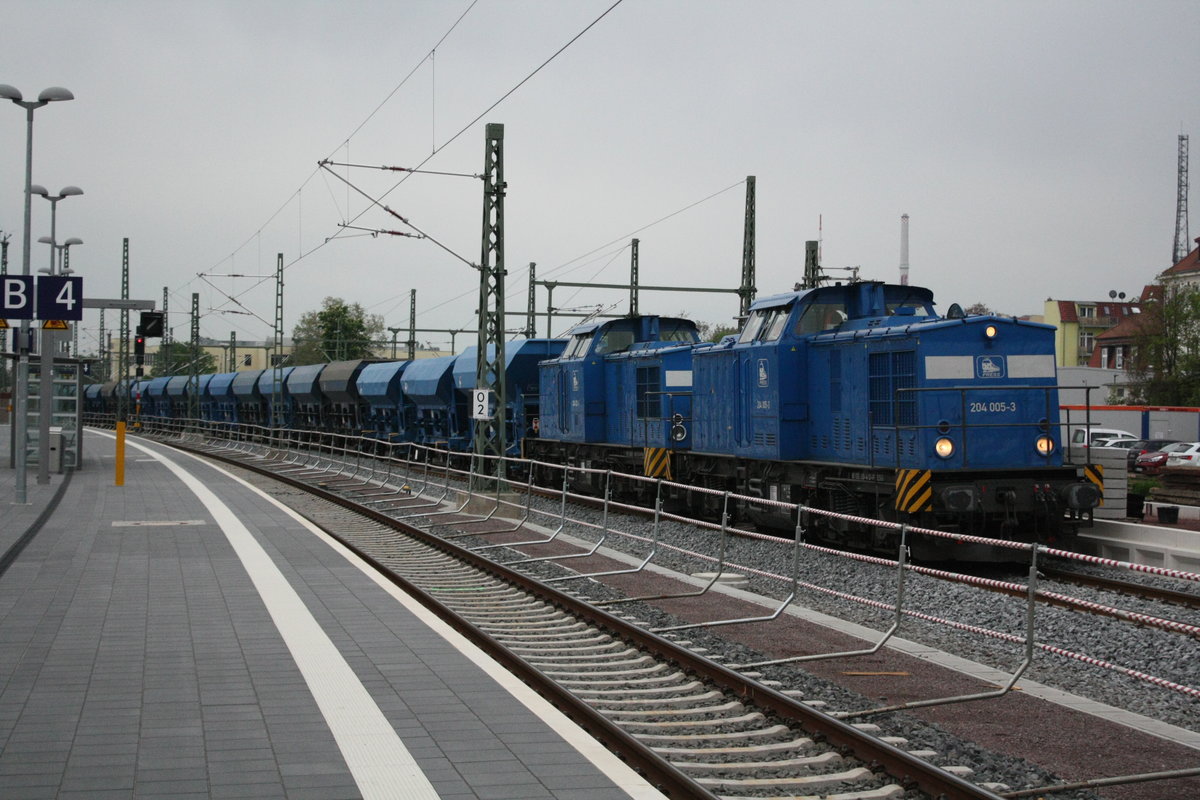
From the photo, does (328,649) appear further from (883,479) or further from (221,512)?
(221,512)

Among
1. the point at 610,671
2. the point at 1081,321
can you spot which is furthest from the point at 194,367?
the point at 1081,321

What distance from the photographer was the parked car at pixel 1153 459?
126 feet

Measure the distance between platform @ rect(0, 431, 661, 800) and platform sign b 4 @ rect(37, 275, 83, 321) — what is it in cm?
723

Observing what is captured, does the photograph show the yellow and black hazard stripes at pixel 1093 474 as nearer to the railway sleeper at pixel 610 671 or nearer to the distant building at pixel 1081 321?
the railway sleeper at pixel 610 671

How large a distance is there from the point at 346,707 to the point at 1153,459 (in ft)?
128

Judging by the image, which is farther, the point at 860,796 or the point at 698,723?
the point at 698,723

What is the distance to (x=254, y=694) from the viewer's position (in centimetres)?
725

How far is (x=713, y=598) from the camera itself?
1170 cm

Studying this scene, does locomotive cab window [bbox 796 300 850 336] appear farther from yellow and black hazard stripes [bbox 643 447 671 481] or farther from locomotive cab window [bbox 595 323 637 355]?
locomotive cab window [bbox 595 323 637 355]

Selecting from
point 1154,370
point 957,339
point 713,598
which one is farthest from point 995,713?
point 1154,370

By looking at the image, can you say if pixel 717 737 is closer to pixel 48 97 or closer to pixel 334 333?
pixel 48 97

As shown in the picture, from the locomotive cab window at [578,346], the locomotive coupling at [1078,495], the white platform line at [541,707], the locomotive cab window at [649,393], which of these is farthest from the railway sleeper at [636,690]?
the locomotive cab window at [578,346]

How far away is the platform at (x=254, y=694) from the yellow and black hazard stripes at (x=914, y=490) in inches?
243

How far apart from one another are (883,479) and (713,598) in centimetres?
363
